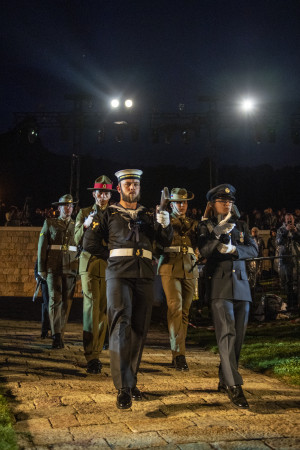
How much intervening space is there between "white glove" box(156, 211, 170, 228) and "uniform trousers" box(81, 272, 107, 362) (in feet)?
6.20

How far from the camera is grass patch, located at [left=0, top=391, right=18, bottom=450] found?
3230 mm

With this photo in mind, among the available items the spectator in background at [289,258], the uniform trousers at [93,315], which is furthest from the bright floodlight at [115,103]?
the uniform trousers at [93,315]

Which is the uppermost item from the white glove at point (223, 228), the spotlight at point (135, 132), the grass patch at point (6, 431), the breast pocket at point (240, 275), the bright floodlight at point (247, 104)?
the bright floodlight at point (247, 104)

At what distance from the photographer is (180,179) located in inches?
1961

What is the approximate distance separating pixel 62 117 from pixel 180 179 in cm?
2503

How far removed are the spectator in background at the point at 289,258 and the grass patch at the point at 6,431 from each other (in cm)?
746

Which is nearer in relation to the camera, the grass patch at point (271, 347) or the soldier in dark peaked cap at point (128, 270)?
the soldier in dark peaked cap at point (128, 270)

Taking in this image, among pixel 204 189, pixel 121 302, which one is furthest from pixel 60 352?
pixel 204 189

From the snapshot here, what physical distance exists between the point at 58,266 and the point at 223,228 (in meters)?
3.75

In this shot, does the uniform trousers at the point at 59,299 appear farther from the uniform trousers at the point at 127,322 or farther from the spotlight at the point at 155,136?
the spotlight at the point at 155,136

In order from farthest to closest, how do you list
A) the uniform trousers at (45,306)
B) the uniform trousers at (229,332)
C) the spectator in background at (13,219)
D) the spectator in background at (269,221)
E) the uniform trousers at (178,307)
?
the spectator in background at (13,219) < the spectator in background at (269,221) < the uniform trousers at (45,306) < the uniform trousers at (178,307) < the uniform trousers at (229,332)

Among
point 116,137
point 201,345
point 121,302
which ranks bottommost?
point 201,345

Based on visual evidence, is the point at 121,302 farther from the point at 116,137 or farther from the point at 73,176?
the point at 116,137

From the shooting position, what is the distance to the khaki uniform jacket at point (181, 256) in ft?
21.5
